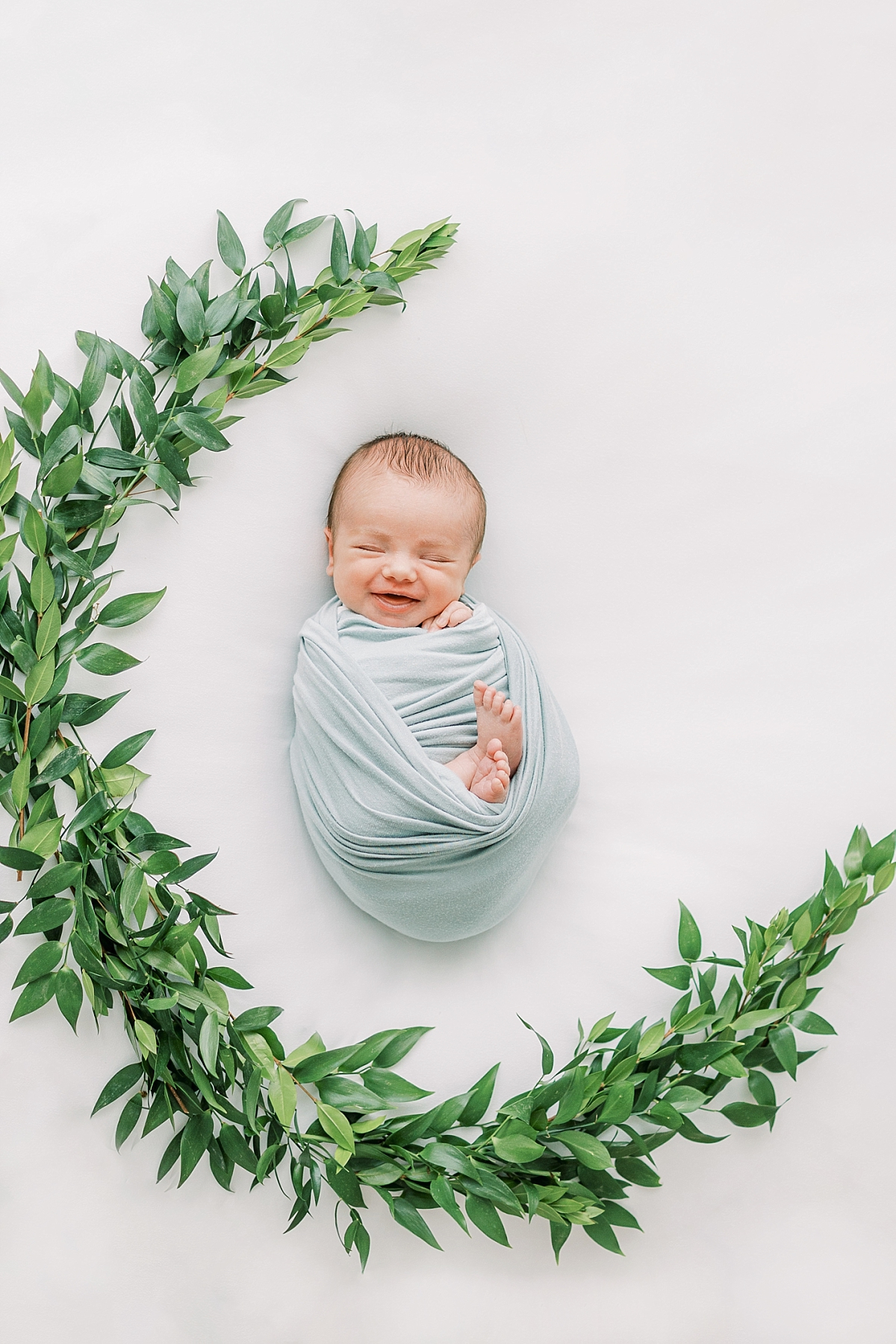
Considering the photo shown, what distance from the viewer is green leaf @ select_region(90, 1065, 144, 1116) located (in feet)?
3.58

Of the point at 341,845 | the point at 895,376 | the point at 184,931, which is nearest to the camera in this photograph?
the point at 184,931

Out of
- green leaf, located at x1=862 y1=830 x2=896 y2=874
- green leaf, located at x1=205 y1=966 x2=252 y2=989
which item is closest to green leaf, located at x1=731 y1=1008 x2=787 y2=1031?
green leaf, located at x1=862 y1=830 x2=896 y2=874

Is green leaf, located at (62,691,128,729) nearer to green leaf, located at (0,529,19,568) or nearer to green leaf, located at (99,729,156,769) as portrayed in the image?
green leaf, located at (99,729,156,769)

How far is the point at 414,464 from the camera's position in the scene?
3.93 feet

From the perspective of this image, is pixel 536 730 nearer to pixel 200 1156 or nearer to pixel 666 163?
pixel 200 1156

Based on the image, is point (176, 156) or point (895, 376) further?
point (895, 376)

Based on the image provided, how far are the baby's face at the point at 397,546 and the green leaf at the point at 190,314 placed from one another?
26 centimetres

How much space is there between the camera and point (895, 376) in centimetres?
127

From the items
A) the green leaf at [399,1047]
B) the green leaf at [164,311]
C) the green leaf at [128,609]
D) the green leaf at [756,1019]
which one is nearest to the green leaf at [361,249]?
the green leaf at [164,311]

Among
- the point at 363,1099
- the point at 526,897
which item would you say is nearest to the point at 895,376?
the point at 526,897

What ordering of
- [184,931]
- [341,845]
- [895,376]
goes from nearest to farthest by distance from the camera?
[184,931] < [341,845] < [895,376]

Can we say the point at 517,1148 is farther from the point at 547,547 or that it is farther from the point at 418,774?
the point at 547,547

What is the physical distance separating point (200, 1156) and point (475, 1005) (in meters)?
0.39

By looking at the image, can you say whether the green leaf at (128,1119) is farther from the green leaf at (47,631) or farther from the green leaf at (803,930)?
the green leaf at (803,930)
